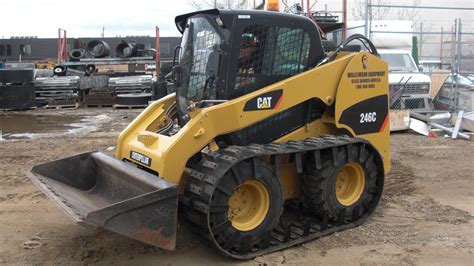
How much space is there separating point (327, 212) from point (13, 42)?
49.5 meters

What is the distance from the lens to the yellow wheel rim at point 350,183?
17.6 ft

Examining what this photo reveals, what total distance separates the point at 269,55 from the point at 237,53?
409 millimetres

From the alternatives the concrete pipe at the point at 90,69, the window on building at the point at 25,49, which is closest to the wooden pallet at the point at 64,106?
the concrete pipe at the point at 90,69

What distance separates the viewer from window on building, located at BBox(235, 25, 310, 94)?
4891mm

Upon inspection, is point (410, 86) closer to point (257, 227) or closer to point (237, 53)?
point (237, 53)

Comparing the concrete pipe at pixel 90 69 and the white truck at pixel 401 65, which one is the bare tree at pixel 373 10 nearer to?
the white truck at pixel 401 65

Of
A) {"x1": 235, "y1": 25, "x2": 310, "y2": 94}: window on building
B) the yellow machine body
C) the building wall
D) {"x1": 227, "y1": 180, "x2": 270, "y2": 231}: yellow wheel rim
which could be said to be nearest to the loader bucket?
the yellow machine body

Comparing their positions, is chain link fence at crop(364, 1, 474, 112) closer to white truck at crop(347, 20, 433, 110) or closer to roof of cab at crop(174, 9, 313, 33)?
white truck at crop(347, 20, 433, 110)

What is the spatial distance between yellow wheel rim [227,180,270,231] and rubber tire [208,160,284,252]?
45 millimetres

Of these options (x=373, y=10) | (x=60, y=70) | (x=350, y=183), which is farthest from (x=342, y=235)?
(x=373, y=10)

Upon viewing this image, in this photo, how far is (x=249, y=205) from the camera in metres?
4.70

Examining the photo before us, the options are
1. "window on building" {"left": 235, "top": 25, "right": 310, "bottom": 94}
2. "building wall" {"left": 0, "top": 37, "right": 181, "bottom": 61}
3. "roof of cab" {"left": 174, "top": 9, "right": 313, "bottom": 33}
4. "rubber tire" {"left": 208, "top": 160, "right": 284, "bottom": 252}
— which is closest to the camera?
"rubber tire" {"left": 208, "top": 160, "right": 284, "bottom": 252}

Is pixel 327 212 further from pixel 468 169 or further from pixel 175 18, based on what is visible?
pixel 468 169

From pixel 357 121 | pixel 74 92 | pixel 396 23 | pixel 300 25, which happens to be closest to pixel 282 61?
pixel 300 25
